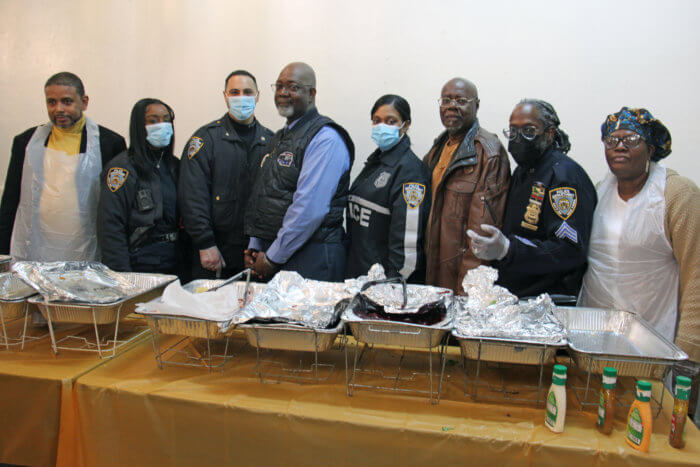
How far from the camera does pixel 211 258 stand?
261cm

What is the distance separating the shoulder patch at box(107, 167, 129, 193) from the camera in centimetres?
237

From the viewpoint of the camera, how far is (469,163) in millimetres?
2203

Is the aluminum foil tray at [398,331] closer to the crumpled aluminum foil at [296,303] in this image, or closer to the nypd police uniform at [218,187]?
the crumpled aluminum foil at [296,303]

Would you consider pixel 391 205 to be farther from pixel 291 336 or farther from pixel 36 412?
pixel 36 412

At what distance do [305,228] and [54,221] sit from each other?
155 centimetres

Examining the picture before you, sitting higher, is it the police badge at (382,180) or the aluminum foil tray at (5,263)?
the police badge at (382,180)

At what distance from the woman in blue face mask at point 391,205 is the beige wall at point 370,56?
3.15 ft

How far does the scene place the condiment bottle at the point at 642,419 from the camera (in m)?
1.18

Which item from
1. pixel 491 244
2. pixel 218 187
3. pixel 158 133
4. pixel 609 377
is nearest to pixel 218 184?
pixel 218 187

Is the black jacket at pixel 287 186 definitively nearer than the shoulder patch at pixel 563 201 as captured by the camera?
No

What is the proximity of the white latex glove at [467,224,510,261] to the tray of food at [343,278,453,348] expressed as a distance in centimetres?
28

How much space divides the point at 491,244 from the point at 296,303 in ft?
2.65

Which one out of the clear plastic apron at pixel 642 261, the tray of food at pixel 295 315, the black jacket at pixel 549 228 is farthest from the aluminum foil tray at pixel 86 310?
the clear plastic apron at pixel 642 261

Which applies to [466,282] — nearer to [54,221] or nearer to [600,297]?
[600,297]
